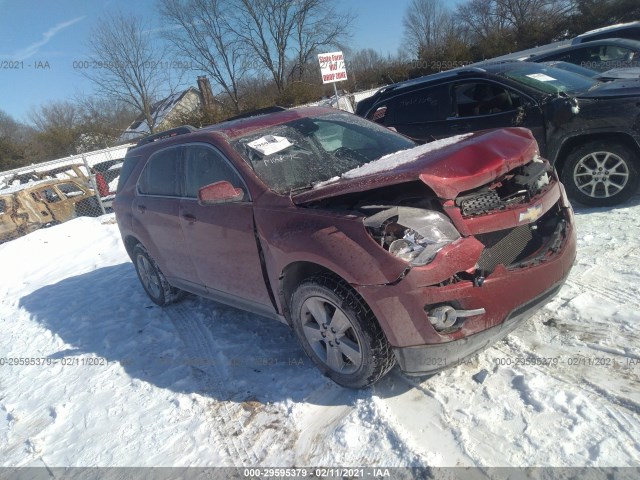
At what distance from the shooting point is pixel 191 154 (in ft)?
13.7

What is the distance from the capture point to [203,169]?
3.99m

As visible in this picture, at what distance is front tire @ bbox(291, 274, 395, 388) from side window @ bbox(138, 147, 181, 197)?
1886 millimetres

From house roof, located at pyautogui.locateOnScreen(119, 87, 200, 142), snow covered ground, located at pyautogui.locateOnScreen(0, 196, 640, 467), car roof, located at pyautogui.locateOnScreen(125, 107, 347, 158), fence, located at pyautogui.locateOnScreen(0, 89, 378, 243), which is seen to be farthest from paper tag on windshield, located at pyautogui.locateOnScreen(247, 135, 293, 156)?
house roof, located at pyautogui.locateOnScreen(119, 87, 200, 142)

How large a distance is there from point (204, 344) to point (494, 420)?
2614 millimetres

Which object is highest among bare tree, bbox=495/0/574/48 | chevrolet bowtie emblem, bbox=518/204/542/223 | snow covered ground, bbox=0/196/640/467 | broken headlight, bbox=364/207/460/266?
bare tree, bbox=495/0/574/48

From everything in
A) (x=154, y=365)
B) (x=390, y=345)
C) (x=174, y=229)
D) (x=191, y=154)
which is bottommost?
(x=154, y=365)

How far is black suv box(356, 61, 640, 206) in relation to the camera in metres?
5.05

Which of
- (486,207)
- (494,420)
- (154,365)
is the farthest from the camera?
(154,365)

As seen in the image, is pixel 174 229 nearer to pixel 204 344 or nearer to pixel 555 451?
pixel 204 344

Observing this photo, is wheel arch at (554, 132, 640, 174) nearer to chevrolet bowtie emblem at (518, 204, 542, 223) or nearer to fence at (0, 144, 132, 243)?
chevrolet bowtie emblem at (518, 204, 542, 223)

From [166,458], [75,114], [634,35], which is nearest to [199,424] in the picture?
[166,458]

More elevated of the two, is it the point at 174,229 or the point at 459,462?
the point at 174,229

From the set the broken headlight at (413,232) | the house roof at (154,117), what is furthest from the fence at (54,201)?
the house roof at (154,117)

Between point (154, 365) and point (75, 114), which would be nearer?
point (154, 365)
